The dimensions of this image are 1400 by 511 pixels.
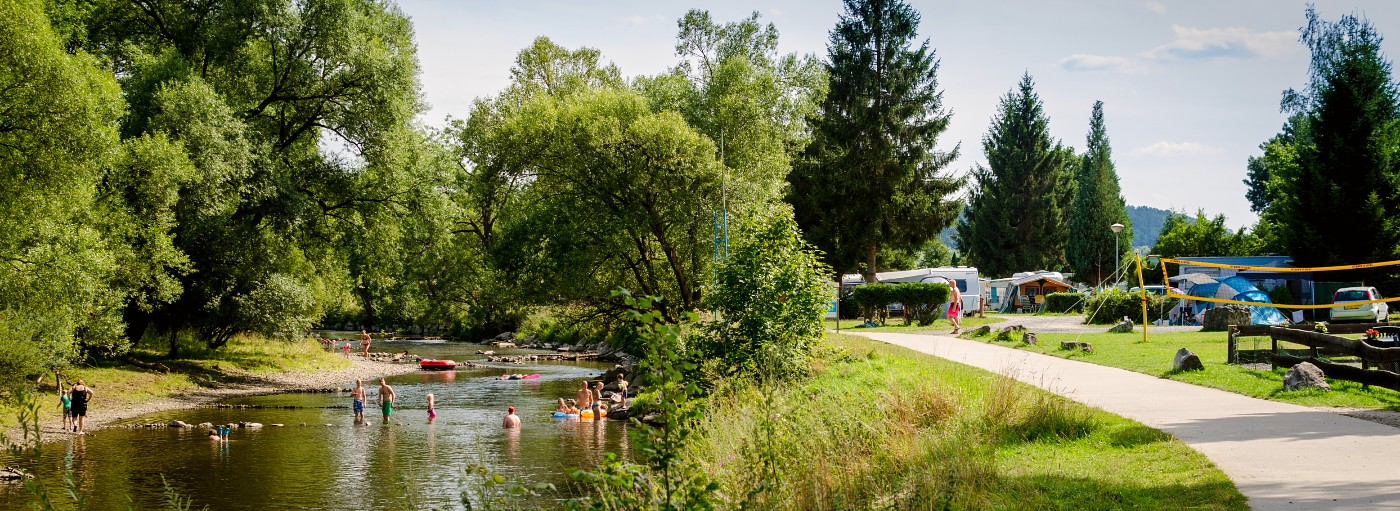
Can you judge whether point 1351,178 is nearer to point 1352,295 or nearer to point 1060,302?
point 1352,295

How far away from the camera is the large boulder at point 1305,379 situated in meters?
13.6

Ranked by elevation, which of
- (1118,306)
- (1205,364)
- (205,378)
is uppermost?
(1118,306)

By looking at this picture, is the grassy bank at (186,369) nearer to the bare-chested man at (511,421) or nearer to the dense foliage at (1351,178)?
the bare-chested man at (511,421)

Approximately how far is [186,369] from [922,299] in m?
24.6

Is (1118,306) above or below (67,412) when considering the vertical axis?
above

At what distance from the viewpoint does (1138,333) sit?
27.9 meters

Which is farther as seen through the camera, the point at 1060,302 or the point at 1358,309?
the point at 1060,302

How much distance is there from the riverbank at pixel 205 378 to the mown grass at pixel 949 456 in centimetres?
1487

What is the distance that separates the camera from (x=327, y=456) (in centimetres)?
1847

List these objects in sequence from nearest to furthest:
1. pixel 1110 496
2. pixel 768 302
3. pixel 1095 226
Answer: pixel 1110 496 < pixel 768 302 < pixel 1095 226

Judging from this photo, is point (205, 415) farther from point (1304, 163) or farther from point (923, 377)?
point (1304, 163)

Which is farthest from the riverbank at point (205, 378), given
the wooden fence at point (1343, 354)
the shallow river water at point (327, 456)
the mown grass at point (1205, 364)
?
the wooden fence at point (1343, 354)

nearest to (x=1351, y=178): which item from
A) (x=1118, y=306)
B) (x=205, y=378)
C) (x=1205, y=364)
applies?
(x=1118, y=306)

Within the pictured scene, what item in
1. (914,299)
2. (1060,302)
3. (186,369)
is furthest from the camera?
(1060,302)
